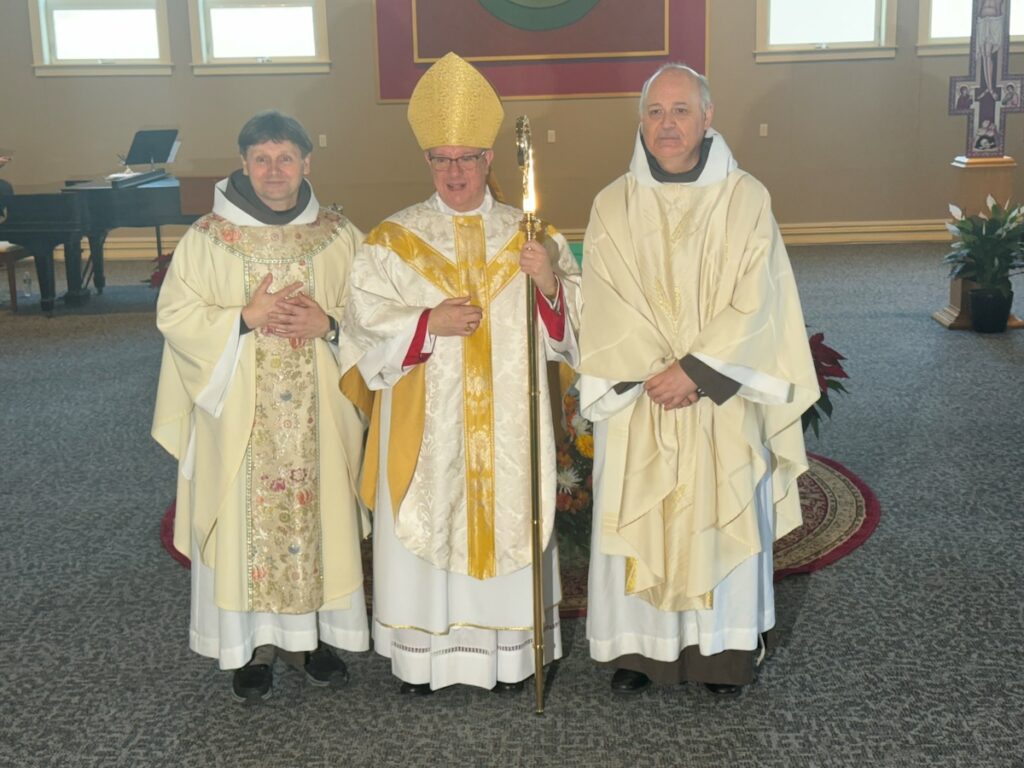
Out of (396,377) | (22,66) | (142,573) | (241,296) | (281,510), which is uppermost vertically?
(22,66)

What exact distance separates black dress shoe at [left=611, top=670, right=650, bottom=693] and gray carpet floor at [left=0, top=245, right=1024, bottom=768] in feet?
0.12

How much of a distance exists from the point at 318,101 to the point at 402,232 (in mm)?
8689

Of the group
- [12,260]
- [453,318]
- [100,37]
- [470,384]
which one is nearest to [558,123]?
[100,37]

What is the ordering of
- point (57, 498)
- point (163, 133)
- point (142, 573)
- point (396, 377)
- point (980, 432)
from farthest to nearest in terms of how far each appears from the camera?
point (163, 133) → point (980, 432) → point (57, 498) → point (142, 573) → point (396, 377)

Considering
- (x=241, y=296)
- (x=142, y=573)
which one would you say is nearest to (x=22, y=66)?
(x=142, y=573)

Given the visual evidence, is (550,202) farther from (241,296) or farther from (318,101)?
(241,296)

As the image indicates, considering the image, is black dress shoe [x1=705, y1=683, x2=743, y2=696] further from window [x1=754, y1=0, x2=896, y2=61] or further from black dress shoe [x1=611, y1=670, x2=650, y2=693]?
window [x1=754, y1=0, x2=896, y2=61]

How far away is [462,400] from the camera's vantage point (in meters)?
3.03

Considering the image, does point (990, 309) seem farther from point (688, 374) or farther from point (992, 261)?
point (688, 374)

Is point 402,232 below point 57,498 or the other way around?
the other way around

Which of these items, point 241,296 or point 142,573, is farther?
point 142,573

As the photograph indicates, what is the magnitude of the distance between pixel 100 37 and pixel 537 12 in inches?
158

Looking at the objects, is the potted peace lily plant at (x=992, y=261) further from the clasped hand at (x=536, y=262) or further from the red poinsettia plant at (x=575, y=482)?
the clasped hand at (x=536, y=262)

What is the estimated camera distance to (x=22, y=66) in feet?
36.9
